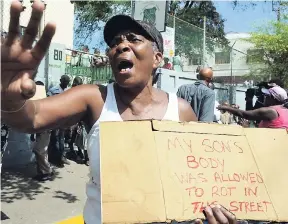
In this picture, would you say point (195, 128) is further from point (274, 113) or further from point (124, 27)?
point (274, 113)

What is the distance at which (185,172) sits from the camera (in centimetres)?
163

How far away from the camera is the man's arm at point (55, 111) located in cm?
168

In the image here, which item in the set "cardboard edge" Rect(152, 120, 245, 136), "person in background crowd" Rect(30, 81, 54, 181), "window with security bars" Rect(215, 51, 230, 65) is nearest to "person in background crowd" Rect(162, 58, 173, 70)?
Result: "window with security bars" Rect(215, 51, 230, 65)

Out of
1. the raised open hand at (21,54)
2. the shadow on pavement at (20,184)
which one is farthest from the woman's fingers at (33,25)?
the shadow on pavement at (20,184)

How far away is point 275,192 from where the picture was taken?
1.73m

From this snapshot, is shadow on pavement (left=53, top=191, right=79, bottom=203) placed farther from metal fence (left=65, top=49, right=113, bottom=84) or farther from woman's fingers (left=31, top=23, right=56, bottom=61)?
woman's fingers (left=31, top=23, right=56, bottom=61)

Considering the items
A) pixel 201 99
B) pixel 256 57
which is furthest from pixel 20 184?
pixel 256 57

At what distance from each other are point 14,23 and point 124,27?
77 centimetres

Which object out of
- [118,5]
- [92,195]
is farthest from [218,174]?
[118,5]

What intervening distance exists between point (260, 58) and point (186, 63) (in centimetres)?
1274

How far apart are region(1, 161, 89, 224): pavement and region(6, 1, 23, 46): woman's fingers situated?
397 cm

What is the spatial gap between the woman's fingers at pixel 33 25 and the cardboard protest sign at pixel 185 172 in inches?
17.2

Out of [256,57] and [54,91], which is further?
[256,57]

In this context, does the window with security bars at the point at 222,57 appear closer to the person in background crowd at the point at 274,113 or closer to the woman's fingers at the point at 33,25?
the person in background crowd at the point at 274,113
